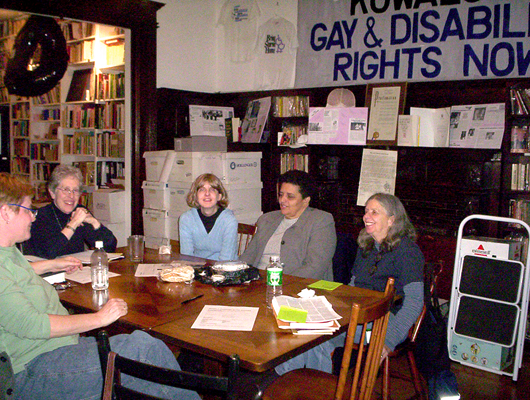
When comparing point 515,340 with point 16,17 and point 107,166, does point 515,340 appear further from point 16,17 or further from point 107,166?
point 16,17

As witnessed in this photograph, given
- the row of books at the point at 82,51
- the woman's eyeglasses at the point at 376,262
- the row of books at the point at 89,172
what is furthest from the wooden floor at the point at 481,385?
the row of books at the point at 82,51

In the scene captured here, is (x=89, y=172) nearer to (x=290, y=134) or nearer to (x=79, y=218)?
(x=290, y=134)

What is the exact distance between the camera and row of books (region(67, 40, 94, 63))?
572 cm

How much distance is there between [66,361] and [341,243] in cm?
193

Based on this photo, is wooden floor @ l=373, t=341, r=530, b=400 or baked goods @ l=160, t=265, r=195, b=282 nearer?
baked goods @ l=160, t=265, r=195, b=282

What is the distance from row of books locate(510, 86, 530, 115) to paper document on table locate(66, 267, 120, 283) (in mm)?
2974

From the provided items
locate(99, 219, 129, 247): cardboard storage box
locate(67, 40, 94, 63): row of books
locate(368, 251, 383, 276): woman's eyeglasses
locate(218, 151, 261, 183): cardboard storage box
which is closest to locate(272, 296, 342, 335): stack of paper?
locate(368, 251, 383, 276): woman's eyeglasses

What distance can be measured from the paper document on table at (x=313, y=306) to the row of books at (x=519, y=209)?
2358 millimetres

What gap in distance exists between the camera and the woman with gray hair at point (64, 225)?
2984mm

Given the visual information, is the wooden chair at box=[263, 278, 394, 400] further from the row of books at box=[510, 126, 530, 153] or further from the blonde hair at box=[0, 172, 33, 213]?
the row of books at box=[510, 126, 530, 153]

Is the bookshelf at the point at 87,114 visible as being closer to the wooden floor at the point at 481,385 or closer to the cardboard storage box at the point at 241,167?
the cardboard storage box at the point at 241,167

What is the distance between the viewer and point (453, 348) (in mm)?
3400

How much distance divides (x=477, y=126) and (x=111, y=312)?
123 inches

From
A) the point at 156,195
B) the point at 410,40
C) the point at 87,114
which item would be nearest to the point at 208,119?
the point at 156,195
